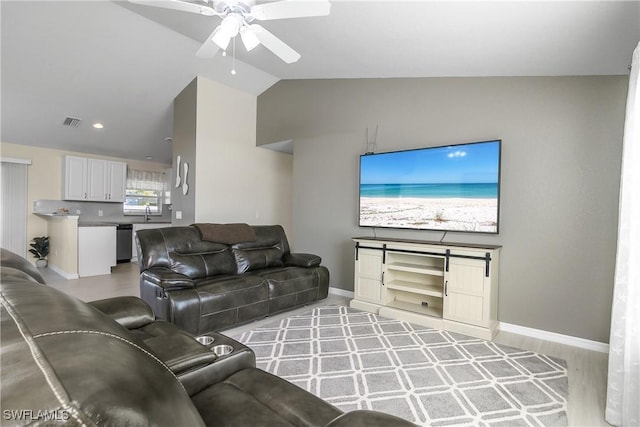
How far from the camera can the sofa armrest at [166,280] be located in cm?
276

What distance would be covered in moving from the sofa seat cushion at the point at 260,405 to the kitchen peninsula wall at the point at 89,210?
670 cm

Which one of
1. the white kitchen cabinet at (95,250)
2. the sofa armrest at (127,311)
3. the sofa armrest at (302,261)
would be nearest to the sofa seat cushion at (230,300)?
the sofa armrest at (302,261)

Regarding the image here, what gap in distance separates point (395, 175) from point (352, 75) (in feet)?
4.85

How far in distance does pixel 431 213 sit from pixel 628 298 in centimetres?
204

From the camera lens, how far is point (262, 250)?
4035 mm

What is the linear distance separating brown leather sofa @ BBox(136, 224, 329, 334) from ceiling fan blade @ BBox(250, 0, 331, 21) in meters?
2.30

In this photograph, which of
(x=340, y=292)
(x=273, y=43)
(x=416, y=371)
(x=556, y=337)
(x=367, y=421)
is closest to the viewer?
(x=367, y=421)

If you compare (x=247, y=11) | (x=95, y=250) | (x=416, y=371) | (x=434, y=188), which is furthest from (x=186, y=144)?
(x=416, y=371)

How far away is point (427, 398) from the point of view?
2.00 meters

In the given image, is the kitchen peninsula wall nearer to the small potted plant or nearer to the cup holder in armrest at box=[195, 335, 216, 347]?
the small potted plant

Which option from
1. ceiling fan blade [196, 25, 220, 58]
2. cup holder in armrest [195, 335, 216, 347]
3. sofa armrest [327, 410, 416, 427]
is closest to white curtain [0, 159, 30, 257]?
ceiling fan blade [196, 25, 220, 58]

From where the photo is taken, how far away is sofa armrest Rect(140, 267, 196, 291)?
9.05 feet

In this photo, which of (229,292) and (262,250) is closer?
(229,292)

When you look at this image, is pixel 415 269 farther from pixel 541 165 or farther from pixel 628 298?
pixel 628 298
